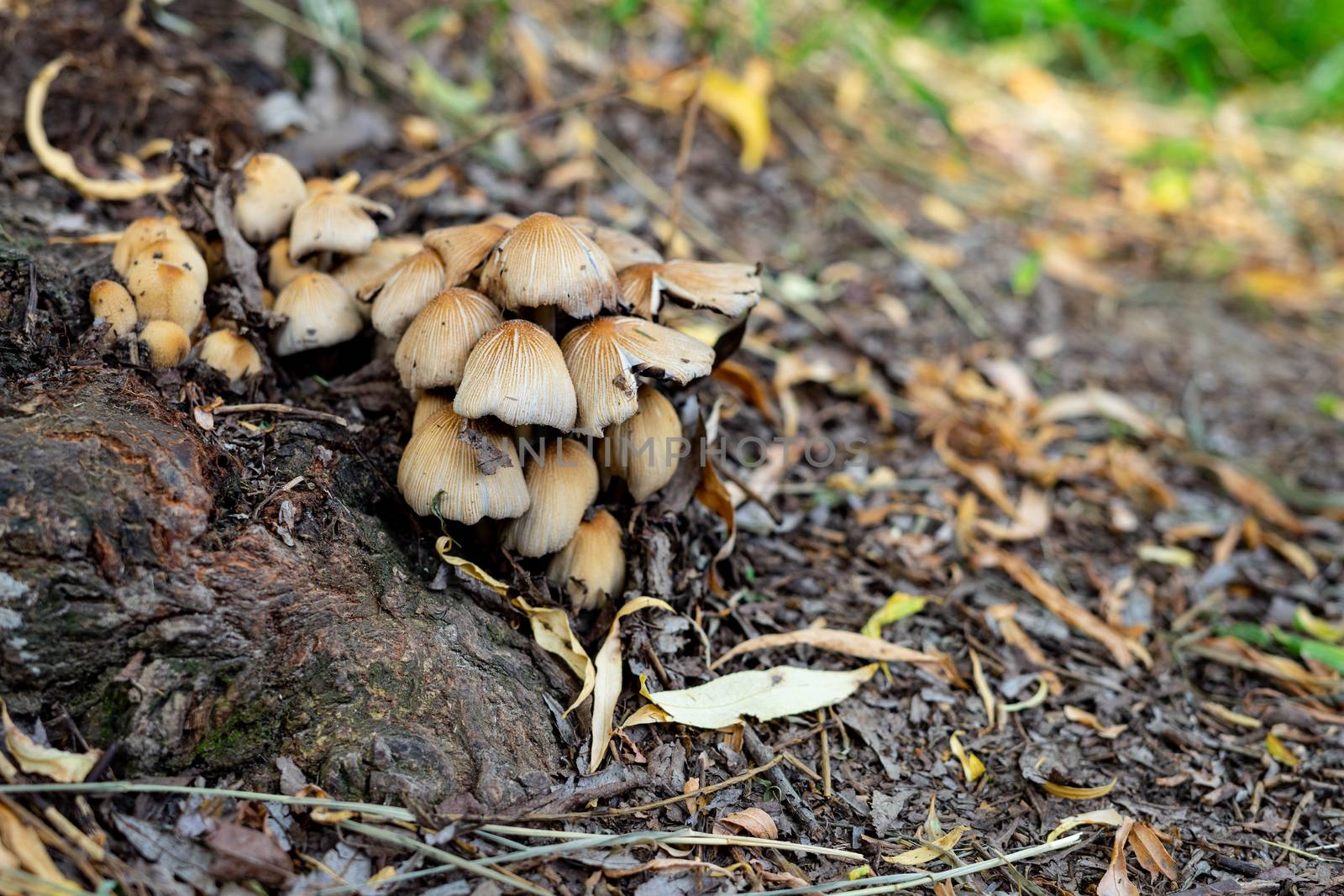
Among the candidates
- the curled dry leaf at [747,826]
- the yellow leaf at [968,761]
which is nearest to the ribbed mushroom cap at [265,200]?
the curled dry leaf at [747,826]

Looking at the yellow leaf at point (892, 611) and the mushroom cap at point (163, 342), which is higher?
the mushroom cap at point (163, 342)

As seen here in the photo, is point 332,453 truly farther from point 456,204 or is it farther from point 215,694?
point 456,204

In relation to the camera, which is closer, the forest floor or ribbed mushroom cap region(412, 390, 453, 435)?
the forest floor

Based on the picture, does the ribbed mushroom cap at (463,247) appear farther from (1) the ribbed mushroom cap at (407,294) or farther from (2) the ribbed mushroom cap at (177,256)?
(2) the ribbed mushroom cap at (177,256)

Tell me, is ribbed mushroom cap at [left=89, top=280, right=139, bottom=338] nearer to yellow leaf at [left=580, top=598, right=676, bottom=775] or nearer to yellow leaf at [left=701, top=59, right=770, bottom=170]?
yellow leaf at [left=580, top=598, right=676, bottom=775]

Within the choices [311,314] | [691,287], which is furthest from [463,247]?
[691,287]

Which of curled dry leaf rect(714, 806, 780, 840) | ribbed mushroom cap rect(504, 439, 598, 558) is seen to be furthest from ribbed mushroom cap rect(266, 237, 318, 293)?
curled dry leaf rect(714, 806, 780, 840)
